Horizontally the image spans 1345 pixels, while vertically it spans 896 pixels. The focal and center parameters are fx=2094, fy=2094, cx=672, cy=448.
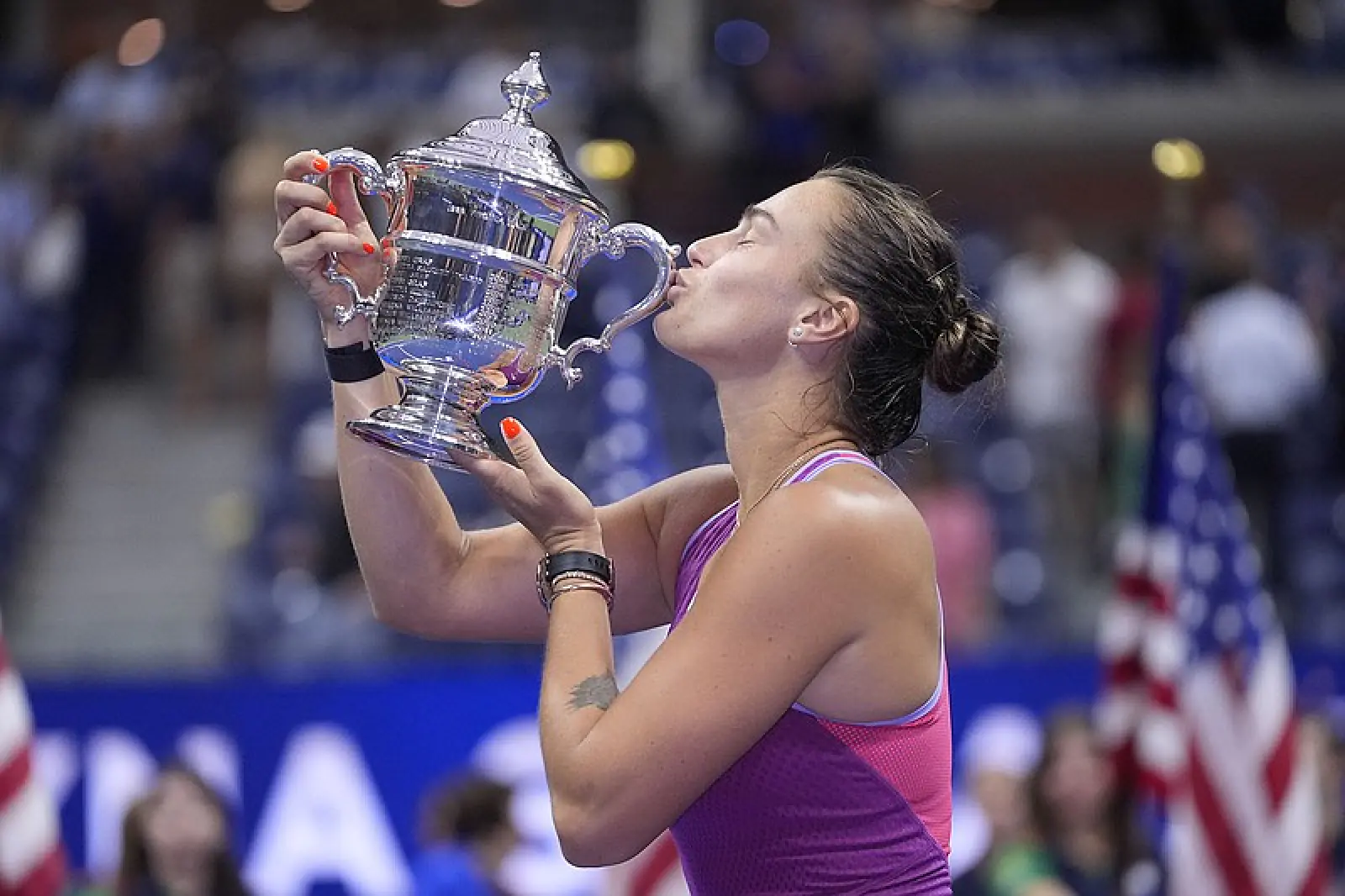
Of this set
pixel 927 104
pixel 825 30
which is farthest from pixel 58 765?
pixel 927 104

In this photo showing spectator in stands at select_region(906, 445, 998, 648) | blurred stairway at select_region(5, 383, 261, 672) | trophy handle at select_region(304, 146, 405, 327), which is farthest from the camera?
blurred stairway at select_region(5, 383, 261, 672)

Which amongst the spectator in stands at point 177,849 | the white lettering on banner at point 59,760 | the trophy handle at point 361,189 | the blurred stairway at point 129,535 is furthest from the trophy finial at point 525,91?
the blurred stairway at point 129,535

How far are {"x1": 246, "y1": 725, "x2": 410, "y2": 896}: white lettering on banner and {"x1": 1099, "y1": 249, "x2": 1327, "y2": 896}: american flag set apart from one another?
83.0 inches

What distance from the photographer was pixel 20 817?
373 centimetres

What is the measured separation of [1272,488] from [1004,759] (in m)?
2.38

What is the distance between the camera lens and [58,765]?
606 centimetres

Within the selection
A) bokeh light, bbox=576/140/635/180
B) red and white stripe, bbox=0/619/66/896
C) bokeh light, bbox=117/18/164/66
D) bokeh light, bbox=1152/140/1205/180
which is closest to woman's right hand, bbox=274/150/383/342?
red and white stripe, bbox=0/619/66/896

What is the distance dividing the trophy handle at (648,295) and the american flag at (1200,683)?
110 inches

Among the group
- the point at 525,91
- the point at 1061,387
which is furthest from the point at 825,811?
the point at 1061,387

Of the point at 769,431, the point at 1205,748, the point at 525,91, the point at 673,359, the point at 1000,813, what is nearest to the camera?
the point at 769,431

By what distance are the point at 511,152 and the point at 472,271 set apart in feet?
0.44

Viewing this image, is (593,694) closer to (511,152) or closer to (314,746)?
(511,152)

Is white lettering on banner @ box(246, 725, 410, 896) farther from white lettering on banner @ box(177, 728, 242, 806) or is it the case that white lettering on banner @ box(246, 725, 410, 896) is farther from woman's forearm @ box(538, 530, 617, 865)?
woman's forearm @ box(538, 530, 617, 865)

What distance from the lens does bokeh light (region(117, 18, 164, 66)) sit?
428 inches
